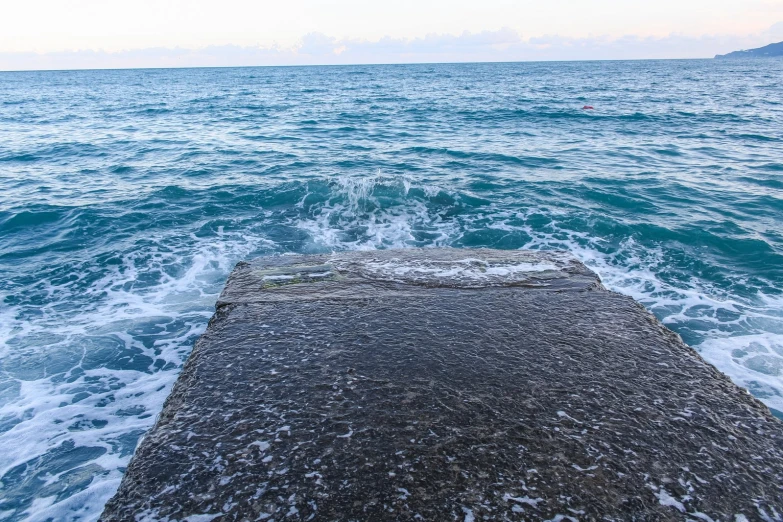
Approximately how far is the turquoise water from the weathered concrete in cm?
188

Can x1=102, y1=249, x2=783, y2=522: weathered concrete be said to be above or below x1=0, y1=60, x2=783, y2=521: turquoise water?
above

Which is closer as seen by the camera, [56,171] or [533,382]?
[533,382]

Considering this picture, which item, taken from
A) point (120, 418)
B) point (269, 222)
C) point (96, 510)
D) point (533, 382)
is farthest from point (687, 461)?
point (269, 222)

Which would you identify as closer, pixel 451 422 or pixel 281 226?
pixel 451 422

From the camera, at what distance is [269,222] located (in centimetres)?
1088

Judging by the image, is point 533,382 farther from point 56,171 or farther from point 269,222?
point 56,171

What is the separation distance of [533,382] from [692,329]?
466 centimetres

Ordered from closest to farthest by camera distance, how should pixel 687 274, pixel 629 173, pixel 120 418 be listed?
pixel 120 418 → pixel 687 274 → pixel 629 173

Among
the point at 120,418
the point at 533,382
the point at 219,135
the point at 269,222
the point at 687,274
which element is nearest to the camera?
the point at 533,382

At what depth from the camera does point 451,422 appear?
3.01 metres

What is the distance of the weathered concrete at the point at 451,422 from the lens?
8.13 feet

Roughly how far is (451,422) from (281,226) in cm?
844

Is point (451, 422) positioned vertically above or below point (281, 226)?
above

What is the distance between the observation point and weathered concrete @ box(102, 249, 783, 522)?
8.13ft
